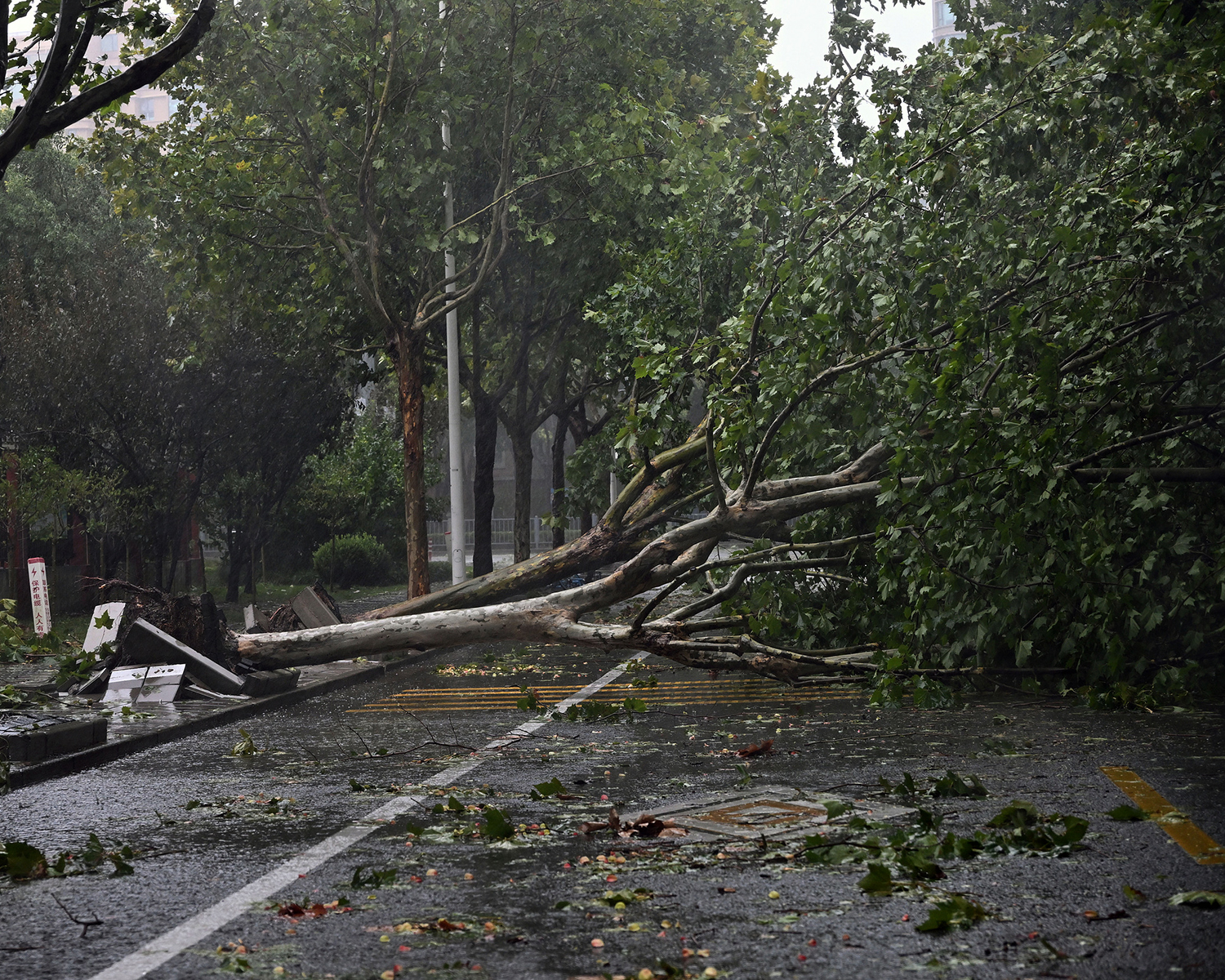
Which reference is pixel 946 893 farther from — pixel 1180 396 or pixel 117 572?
pixel 117 572

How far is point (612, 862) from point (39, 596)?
15.0 meters

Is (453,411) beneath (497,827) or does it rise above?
above

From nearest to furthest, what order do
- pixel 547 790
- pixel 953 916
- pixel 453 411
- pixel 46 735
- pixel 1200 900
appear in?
pixel 953 916, pixel 1200 900, pixel 547 790, pixel 46 735, pixel 453 411

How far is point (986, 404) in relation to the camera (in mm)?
9641

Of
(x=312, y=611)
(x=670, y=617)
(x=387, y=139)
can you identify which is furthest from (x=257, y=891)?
(x=387, y=139)

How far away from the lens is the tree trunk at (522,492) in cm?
2955

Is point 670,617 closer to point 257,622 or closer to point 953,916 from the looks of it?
point 257,622

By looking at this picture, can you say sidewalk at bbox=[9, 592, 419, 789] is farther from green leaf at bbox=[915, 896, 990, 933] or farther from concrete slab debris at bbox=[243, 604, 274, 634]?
green leaf at bbox=[915, 896, 990, 933]

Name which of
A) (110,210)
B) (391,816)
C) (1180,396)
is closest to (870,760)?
(391,816)

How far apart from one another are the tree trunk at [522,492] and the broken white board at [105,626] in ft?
54.2

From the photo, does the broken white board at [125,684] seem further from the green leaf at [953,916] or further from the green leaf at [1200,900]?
the green leaf at [1200,900]

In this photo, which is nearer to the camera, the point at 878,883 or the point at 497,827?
the point at 878,883

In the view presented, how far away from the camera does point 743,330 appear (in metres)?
11.0

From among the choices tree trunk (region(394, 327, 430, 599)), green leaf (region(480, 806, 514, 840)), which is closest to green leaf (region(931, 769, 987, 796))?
green leaf (region(480, 806, 514, 840))
